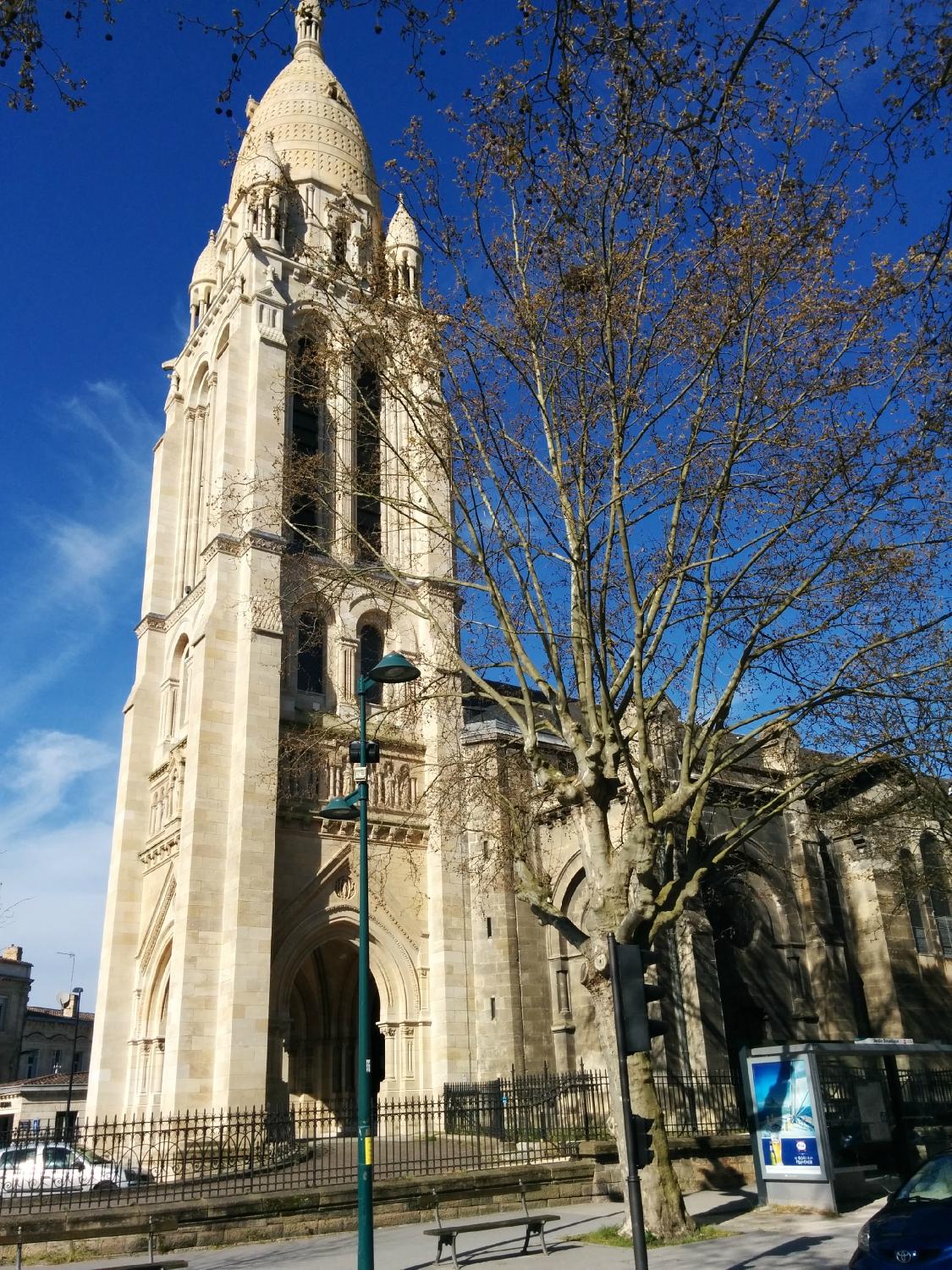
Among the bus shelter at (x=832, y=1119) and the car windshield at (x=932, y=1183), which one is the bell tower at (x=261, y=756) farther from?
the car windshield at (x=932, y=1183)

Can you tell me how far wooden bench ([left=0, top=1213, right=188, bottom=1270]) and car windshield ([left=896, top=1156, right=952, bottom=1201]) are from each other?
757 centimetres

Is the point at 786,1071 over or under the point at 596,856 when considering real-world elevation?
under

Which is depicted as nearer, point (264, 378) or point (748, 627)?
point (748, 627)

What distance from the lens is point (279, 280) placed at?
27969 millimetres

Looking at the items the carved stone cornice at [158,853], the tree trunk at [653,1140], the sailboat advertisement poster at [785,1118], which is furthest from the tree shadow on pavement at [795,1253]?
the carved stone cornice at [158,853]

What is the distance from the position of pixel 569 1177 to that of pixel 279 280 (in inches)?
879

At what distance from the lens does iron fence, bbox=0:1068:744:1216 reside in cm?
1440

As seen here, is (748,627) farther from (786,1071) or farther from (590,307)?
(786,1071)

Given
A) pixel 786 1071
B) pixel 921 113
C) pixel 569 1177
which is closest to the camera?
pixel 921 113

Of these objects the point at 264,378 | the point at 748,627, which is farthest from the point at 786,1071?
the point at 264,378

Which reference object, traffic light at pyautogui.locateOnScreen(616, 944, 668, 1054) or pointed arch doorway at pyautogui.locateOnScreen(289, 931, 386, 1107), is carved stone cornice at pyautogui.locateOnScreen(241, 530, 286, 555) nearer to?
pointed arch doorway at pyautogui.locateOnScreen(289, 931, 386, 1107)

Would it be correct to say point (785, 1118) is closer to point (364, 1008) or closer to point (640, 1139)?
point (364, 1008)

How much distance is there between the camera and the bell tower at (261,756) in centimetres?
2041

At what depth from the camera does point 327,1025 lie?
2519 centimetres
